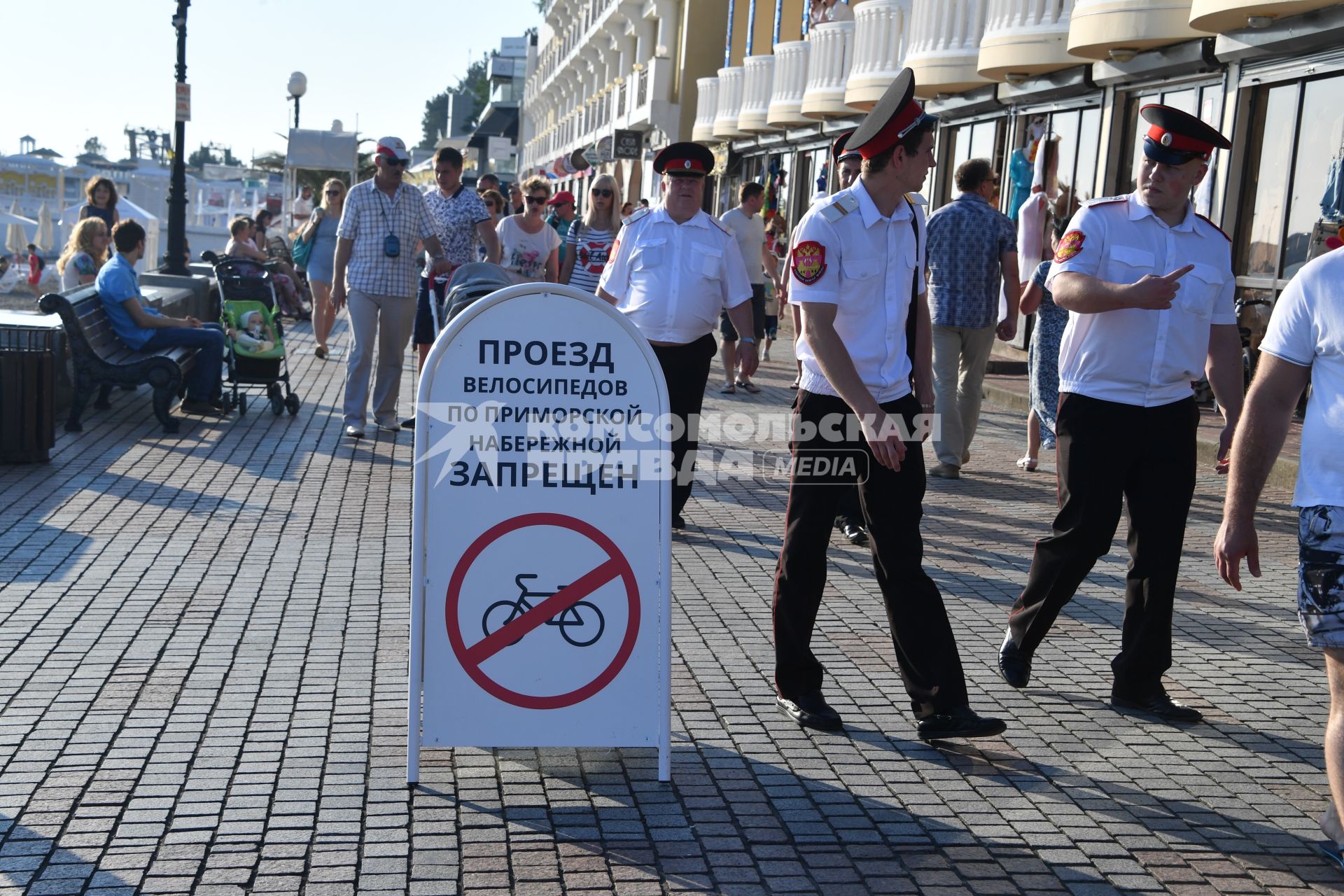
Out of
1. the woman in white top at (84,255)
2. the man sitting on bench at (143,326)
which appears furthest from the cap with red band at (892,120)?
the woman in white top at (84,255)

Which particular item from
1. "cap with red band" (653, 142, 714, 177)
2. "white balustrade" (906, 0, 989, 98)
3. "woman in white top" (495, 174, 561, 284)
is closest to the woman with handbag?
"woman in white top" (495, 174, 561, 284)

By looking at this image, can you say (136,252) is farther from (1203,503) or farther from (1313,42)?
(1313,42)

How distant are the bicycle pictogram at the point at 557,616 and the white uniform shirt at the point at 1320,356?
1931 mm

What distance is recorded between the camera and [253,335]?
12.1 meters

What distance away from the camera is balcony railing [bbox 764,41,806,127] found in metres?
30.2

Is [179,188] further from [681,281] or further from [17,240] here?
[17,240]

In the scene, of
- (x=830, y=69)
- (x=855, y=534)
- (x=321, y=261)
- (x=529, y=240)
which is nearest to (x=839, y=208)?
(x=855, y=534)

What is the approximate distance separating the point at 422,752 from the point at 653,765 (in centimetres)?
71

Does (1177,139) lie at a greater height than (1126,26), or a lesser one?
lesser

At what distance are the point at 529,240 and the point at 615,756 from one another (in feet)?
28.2

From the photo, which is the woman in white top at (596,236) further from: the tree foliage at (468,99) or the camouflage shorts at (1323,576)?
the tree foliage at (468,99)

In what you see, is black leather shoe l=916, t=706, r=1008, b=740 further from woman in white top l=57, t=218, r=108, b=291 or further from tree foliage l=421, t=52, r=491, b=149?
tree foliage l=421, t=52, r=491, b=149

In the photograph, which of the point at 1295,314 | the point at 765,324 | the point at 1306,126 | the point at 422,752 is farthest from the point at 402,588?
the point at 1306,126

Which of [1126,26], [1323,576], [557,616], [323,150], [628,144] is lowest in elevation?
[557,616]
